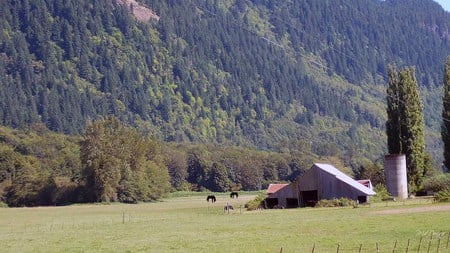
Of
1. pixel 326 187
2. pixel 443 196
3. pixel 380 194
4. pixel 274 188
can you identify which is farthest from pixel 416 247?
pixel 274 188

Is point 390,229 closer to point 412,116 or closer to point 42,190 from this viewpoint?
point 412,116

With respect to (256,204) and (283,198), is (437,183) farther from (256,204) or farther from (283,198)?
(256,204)

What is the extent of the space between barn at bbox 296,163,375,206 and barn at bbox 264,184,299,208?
788mm

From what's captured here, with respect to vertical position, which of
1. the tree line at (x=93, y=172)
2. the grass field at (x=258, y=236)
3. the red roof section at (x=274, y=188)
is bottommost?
the grass field at (x=258, y=236)

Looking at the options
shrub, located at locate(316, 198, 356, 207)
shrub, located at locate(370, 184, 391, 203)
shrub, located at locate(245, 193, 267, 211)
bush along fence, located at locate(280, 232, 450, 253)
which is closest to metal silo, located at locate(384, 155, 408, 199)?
shrub, located at locate(370, 184, 391, 203)

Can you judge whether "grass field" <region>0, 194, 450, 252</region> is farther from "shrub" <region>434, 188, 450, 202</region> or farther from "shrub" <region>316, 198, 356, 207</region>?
"shrub" <region>316, 198, 356, 207</region>

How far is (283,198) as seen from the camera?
93938 mm

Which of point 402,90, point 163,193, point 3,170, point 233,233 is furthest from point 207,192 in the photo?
point 233,233

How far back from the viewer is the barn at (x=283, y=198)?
306ft

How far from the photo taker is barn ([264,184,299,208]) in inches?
3676

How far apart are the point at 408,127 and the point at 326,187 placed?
48.6ft

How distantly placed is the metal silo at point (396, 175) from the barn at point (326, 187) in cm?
505

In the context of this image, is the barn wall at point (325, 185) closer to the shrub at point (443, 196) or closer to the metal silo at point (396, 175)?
the metal silo at point (396, 175)

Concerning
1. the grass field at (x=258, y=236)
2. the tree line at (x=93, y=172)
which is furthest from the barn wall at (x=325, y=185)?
the tree line at (x=93, y=172)
